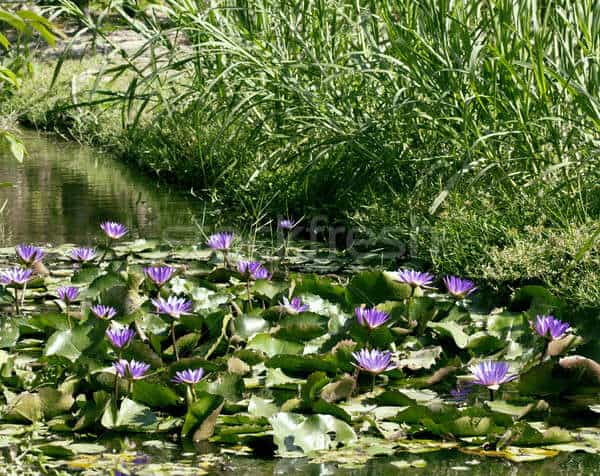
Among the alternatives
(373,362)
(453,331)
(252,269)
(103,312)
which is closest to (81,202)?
(252,269)

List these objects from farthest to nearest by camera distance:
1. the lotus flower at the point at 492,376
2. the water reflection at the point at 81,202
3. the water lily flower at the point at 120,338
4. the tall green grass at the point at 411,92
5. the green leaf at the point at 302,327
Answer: the water reflection at the point at 81,202 → the tall green grass at the point at 411,92 → the green leaf at the point at 302,327 → the water lily flower at the point at 120,338 → the lotus flower at the point at 492,376

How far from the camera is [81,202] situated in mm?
6441

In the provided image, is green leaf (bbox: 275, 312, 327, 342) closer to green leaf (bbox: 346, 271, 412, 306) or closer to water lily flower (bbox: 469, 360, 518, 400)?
green leaf (bbox: 346, 271, 412, 306)

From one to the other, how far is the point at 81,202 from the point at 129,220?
69 cm

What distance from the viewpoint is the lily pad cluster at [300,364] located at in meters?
2.74

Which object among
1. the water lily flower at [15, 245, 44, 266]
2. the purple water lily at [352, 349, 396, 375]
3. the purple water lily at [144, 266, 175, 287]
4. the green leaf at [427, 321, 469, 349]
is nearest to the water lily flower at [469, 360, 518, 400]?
the purple water lily at [352, 349, 396, 375]

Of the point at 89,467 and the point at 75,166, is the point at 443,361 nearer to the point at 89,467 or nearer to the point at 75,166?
the point at 89,467

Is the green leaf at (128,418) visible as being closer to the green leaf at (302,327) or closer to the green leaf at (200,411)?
the green leaf at (200,411)

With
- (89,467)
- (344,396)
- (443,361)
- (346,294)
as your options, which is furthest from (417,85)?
(89,467)

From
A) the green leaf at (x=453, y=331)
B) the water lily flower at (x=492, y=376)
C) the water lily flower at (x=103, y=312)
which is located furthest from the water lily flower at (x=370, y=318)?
the water lily flower at (x=103, y=312)

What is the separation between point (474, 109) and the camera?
4902mm

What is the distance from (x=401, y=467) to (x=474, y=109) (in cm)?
265

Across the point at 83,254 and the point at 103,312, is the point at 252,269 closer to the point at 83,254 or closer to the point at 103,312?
the point at 103,312

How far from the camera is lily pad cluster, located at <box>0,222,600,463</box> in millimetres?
2736
